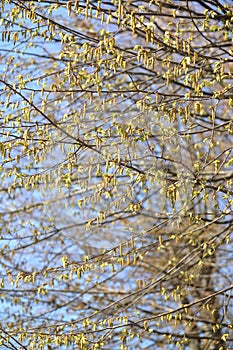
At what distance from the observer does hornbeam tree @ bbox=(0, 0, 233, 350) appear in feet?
15.2

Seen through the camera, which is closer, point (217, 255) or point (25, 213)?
point (25, 213)

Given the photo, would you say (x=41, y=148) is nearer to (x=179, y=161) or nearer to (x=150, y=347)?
(x=179, y=161)

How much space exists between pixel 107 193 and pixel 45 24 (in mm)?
1311

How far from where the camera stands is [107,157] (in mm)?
4570

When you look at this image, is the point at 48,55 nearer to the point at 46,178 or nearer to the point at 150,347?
the point at 46,178

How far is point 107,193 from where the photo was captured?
4.84 m

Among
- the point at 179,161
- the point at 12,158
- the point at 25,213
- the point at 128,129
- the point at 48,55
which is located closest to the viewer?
the point at 128,129

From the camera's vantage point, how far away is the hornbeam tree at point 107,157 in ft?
15.2

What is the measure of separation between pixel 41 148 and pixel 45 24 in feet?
3.16

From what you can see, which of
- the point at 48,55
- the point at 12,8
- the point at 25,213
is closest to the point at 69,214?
the point at 25,213

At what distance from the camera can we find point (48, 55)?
7.14 m

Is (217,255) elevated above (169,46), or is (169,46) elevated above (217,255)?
(217,255)

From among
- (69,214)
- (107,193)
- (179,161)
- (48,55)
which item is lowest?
(107,193)

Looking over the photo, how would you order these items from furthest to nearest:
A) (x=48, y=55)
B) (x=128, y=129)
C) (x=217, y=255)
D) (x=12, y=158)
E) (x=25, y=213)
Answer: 1. (x=217, y=255)
2. (x=25, y=213)
3. (x=48, y=55)
4. (x=12, y=158)
5. (x=128, y=129)
